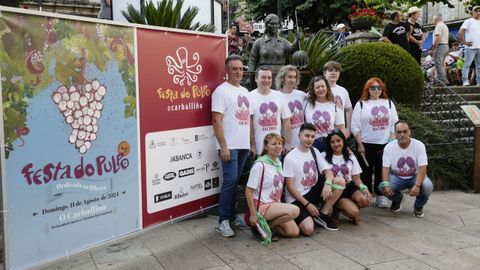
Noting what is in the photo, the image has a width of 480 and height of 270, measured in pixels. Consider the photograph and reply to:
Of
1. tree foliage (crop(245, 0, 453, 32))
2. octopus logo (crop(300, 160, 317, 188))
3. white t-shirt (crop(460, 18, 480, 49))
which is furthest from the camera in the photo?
tree foliage (crop(245, 0, 453, 32))

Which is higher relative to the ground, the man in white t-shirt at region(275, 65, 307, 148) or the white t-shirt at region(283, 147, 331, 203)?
the man in white t-shirt at region(275, 65, 307, 148)

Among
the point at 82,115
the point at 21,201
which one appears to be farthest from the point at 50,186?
the point at 82,115

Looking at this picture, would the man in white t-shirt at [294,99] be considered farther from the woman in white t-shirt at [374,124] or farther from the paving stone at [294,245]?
the paving stone at [294,245]

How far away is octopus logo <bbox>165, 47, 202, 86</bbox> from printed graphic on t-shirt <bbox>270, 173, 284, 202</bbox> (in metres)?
1.31

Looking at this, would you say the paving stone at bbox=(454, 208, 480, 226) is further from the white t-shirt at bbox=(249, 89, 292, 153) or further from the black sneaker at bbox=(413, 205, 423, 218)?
the white t-shirt at bbox=(249, 89, 292, 153)

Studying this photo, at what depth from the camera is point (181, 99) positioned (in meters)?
4.95

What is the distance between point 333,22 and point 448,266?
2199 cm

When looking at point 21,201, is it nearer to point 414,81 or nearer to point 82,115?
point 82,115

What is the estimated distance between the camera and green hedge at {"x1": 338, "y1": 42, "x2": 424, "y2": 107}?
9.02 meters

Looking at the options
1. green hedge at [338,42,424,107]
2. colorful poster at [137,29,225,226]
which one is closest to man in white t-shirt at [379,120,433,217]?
colorful poster at [137,29,225,226]

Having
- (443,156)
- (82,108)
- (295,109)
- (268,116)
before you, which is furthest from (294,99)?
(443,156)

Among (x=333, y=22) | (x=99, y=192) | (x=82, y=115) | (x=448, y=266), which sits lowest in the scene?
(x=448, y=266)

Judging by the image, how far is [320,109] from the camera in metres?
6.03

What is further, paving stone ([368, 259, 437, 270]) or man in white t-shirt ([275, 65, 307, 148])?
man in white t-shirt ([275, 65, 307, 148])
